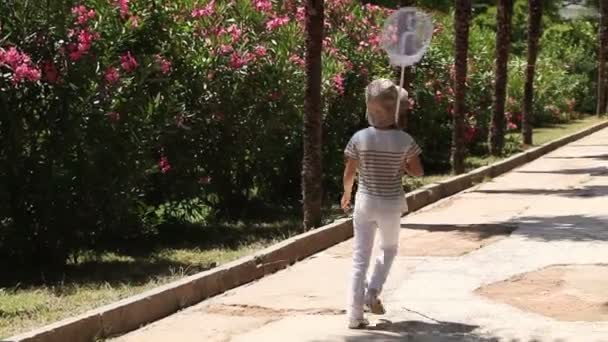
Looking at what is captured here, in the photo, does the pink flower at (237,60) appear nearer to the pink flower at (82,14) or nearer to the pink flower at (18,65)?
the pink flower at (82,14)

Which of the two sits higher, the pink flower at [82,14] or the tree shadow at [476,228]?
the pink flower at [82,14]

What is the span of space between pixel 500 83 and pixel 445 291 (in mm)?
15212

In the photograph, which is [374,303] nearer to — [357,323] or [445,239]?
[357,323]

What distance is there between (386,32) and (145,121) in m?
2.60

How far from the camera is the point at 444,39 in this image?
921 inches

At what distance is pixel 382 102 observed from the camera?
299 inches

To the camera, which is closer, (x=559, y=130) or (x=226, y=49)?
(x=226, y=49)

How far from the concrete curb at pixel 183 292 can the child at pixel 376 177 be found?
58.2 inches

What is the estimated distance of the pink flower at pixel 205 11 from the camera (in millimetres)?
12859

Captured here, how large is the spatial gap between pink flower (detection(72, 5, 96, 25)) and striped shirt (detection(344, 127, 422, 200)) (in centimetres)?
357

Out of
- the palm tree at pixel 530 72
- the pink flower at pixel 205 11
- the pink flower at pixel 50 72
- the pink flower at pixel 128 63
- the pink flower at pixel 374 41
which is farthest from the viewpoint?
the palm tree at pixel 530 72

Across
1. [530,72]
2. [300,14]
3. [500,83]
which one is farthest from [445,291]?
[530,72]

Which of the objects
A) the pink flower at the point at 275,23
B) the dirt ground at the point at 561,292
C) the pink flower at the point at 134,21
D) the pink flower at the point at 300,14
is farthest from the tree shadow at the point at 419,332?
the pink flower at the point at 300,14

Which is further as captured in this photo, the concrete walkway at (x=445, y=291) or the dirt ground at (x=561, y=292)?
the dirt ground at (x=561, y=292)
